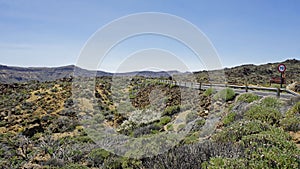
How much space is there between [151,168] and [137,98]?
2019 cm

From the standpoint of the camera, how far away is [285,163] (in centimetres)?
479

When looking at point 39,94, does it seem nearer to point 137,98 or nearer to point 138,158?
point 137,98

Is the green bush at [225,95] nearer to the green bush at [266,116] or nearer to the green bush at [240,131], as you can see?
the green bush at [266,116]

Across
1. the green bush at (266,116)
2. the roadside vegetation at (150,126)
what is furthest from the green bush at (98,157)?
the green bush at (266,116)

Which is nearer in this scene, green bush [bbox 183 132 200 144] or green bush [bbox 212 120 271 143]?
green bush [bbox 212 120 271 143]

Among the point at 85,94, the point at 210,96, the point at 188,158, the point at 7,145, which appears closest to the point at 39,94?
the point at 85,94

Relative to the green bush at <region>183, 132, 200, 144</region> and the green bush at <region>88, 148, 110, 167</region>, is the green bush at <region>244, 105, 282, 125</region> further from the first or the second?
the green bush at <region>88, 148, 110, 167</region>

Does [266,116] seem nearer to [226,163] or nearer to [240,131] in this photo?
[240,131]

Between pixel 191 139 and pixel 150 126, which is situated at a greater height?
pixel 191 139

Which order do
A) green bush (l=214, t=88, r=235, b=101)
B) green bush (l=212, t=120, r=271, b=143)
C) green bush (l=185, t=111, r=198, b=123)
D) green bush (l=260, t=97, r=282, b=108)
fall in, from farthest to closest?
green bush (l=214, t=88, r=235, b=101) → green bush (l=185, t=111, r=198, b=123) → green bush (l=260, t=97, r=282, b=108) → green bush (l=212, t=120, r=271, b=143)

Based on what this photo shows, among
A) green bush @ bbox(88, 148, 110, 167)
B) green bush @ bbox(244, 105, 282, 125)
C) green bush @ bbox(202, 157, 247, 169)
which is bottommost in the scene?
green bush @ bbox(88, 148, 110, 167)

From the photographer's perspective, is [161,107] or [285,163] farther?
[161,107]

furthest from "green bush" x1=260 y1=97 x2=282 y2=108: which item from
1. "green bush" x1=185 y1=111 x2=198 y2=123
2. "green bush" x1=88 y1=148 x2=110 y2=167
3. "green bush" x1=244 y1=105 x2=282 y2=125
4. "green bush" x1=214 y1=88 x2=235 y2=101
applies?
"green bush" x1=88 y1=148 x2=110 y2=167

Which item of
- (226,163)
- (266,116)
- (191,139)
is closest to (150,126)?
(191,139)
